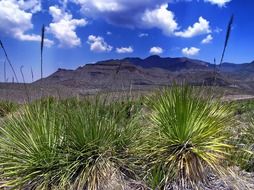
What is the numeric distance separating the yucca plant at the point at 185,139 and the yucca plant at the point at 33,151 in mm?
1164

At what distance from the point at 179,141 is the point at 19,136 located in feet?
7.13

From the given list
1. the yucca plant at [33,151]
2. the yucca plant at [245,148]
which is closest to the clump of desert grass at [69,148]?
the yucca plant at [33,151]

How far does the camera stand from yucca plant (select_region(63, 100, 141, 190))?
213 inches

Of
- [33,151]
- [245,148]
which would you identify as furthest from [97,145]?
[245,148]

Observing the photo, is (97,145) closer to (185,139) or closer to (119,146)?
(119,146)

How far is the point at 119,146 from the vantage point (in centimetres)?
593

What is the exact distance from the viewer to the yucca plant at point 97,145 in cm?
542

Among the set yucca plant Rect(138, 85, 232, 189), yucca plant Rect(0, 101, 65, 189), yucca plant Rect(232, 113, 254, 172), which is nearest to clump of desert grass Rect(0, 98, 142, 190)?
yucca plant Rect(0, 101, 65, 189)

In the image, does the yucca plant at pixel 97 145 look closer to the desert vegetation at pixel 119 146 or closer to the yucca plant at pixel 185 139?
the desert vegetation at pixel 119 146

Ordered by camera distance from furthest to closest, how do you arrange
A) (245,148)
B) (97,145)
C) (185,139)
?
(245,148) < (185,139) < (97,145)

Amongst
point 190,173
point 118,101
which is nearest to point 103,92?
Answer: point 118,101

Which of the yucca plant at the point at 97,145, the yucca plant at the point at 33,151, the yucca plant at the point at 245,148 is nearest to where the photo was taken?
the yucca plant at the point at 97,145

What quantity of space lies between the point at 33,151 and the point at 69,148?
49 cm

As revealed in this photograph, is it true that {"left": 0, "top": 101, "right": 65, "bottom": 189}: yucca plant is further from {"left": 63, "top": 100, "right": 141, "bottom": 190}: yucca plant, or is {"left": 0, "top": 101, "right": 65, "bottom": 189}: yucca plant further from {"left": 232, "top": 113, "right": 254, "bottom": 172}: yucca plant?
{"left": 232, "top": 113, "right": 254, "bottom": 172}: yucca plant
